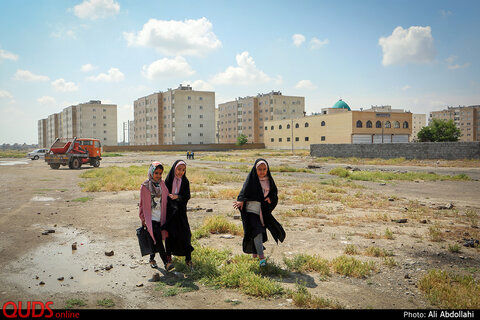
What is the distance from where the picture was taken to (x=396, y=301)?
436cm

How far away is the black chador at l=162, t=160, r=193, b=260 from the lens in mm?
5590

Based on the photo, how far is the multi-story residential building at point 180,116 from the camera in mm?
95625

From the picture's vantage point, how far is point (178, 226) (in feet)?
18.6

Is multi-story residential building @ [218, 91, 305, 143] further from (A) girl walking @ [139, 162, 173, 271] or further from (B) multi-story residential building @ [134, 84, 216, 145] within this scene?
(A) girl walking @ [139, 162, 173, 271]

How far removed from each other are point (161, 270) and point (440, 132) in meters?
91.2

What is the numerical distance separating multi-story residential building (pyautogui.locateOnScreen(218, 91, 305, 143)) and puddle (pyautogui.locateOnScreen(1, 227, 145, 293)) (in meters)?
103

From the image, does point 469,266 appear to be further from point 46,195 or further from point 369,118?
point 369,118

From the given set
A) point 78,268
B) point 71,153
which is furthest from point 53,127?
point 78,268

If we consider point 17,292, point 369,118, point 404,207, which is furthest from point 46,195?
point 369,118

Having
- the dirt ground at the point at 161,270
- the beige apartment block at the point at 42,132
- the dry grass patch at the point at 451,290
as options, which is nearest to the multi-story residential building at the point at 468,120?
the dirt ground at the point at 161,270

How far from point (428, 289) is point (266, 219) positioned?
254 centimetres

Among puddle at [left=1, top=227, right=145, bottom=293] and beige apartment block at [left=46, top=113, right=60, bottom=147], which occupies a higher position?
beige apartment block at [left=46, top=113, right=60, bottom=147]

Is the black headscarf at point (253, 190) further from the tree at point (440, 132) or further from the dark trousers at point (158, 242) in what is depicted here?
the tree at point (440, 132)

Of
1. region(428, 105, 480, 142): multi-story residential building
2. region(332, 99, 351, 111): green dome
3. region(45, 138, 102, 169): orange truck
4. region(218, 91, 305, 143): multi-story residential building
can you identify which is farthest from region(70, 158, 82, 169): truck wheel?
region(428, 105, 480, 142): multi-story residential building
